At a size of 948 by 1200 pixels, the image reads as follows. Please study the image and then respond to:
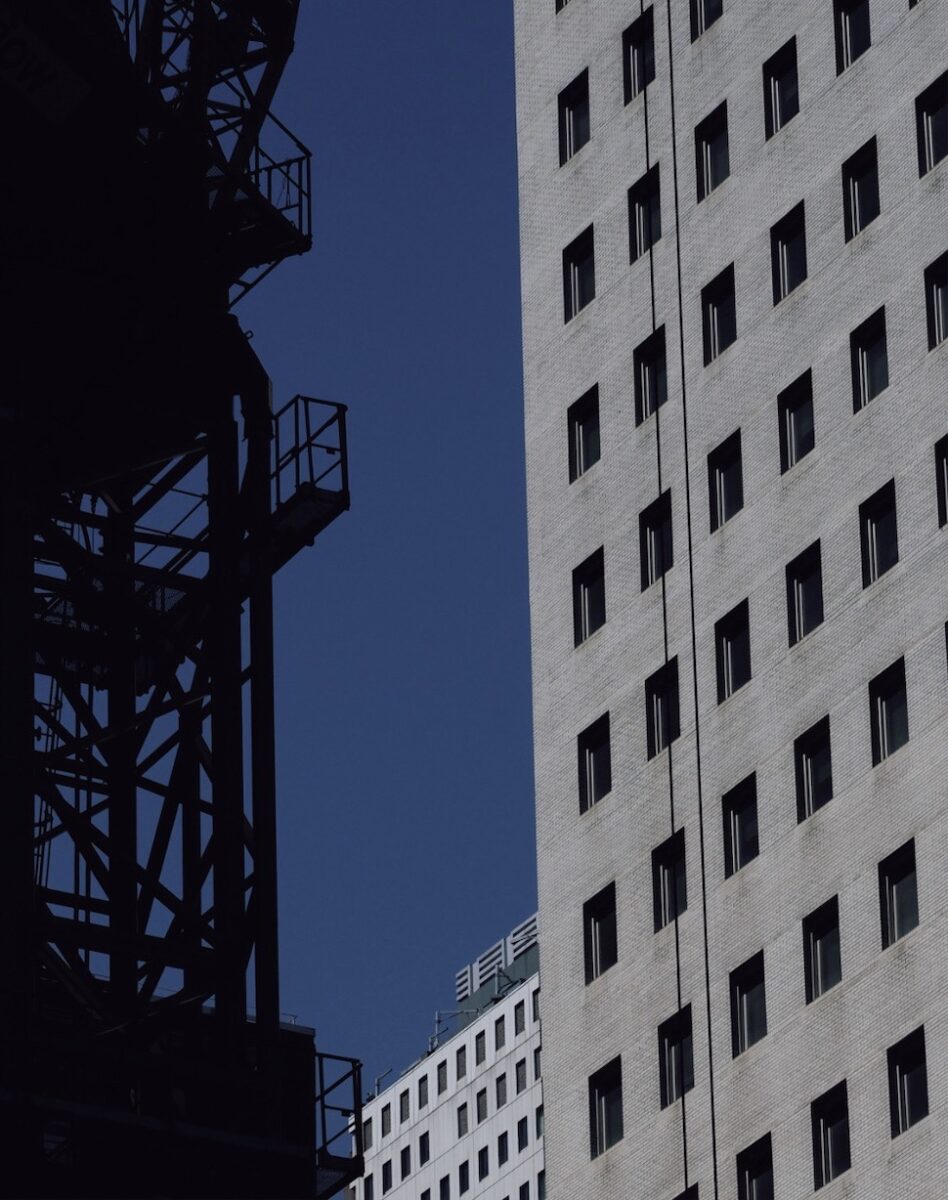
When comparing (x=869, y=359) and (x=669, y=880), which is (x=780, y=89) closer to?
(x=869, y=359)

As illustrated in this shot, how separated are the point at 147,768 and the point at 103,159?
710cm

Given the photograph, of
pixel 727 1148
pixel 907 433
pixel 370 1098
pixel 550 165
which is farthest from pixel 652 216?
pixel 370 1098

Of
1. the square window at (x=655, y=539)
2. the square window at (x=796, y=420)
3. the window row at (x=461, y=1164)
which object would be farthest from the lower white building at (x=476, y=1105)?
the square window at (x=796, y=420)

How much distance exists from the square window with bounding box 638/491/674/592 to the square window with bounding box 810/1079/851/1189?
12287 mm

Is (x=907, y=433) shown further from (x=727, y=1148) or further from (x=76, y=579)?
(x=76, y=579)

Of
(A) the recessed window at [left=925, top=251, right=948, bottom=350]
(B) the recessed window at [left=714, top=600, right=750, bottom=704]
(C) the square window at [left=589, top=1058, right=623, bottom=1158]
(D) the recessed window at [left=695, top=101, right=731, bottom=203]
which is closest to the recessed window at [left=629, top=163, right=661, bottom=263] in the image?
(D) the recessed window at [left=695, top=101, right=731, bottom=203]

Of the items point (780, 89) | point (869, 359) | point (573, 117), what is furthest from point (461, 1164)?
point (869, 359)

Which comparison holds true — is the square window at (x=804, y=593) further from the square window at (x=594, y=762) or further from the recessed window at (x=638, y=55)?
the recessed window at (x=638, y=55)

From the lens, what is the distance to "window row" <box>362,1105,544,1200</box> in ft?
463

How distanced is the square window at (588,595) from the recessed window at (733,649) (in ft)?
14.8

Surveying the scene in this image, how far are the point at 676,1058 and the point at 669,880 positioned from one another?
3.34 metres

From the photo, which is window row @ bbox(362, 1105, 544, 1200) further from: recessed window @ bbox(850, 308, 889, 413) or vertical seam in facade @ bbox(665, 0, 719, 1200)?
recessed window @ bbox(850, 308, 889, 413)

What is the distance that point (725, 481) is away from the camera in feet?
223

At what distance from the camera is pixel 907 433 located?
6284 centimetres
